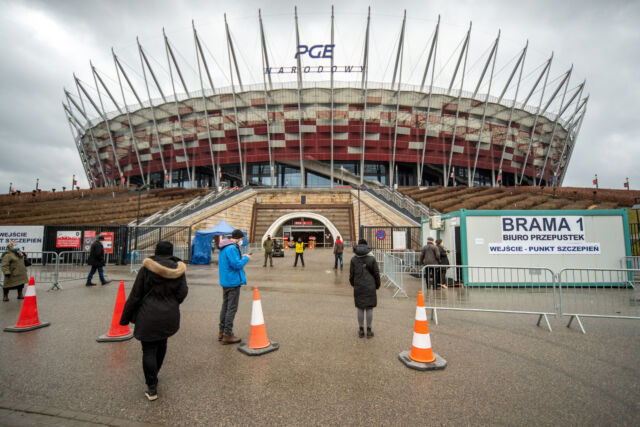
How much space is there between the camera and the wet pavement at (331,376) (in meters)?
2.92

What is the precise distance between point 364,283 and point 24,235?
17810 millimetres

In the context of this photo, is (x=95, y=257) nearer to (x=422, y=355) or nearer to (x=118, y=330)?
(x=118, y=330)

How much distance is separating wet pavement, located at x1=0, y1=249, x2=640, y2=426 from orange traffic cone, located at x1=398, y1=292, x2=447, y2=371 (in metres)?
0.15

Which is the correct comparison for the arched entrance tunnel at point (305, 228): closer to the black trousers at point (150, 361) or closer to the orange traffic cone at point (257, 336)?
the orange traffic cone at point (257, 336)

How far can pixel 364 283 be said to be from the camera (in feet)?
17.2

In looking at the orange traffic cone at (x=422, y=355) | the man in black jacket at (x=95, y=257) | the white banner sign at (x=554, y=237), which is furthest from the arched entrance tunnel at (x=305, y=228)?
the orange traffic cone at (x=422, y=355)

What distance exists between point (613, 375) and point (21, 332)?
8.80m

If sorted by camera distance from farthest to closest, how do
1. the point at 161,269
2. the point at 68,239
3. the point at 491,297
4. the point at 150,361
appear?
the point at 68,239
the point at 491,297
the point at 161,269
the point at 150,361

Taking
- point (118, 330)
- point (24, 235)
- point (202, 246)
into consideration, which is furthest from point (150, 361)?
point (24, 235)

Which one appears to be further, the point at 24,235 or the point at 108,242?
the point at 108,242

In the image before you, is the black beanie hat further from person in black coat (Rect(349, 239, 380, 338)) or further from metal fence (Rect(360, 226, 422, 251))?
metal fence (Rect(360, 226, 422, 251))

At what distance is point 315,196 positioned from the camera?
121ft

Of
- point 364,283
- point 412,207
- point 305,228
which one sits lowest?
point 364,283

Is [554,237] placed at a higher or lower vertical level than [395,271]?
higher
